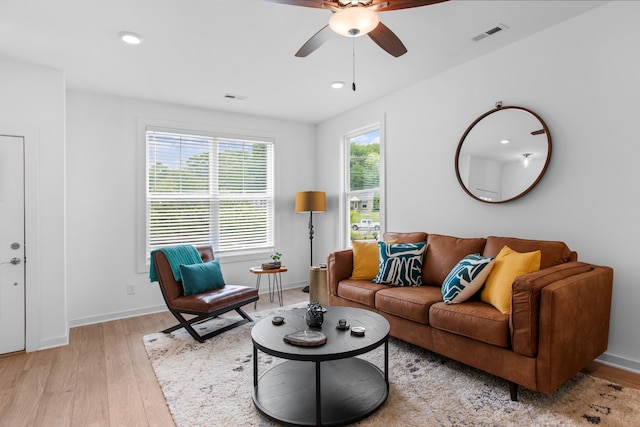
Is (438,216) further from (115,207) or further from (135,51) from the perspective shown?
(115,207)

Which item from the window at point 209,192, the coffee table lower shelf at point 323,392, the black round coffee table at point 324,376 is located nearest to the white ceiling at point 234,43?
the window at point 209,192

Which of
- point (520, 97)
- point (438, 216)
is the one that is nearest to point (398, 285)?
point (438, 216)

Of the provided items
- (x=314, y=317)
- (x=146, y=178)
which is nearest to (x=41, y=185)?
(x=146, y=178)

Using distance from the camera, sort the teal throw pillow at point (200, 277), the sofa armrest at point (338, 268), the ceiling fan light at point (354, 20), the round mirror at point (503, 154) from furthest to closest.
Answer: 1. the sofa armrest at point (338, 268)
2. the teal throw pillow at point (200, 277)
3. the round mirror at point (503, 154)
4. the ceiling fan light at point (354, 20)

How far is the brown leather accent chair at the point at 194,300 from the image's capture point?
3252mm

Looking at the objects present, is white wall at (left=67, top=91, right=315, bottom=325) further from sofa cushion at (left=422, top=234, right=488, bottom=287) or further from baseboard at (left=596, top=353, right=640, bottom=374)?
baseboard at (left=596, top=353, right=640, bottom=374)

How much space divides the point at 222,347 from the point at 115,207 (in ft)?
7.44

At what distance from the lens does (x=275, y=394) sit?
219 cm

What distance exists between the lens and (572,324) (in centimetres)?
208

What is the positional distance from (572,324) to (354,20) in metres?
2.15

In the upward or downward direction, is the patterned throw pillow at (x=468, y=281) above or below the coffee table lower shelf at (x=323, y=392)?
above

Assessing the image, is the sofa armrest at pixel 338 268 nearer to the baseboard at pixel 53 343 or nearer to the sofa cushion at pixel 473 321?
the sofa cushion at pixel 473 321

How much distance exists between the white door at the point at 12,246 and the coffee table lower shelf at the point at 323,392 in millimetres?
2412

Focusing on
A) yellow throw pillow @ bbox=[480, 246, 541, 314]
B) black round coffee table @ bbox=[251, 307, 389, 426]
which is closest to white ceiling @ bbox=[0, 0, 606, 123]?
yellow throw pillow @ bbox=[480, 246, 541, 314]
